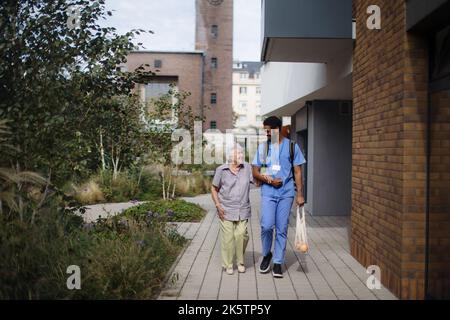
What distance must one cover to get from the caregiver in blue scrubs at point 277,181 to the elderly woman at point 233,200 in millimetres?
195

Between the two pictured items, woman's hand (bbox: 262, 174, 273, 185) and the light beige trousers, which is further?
the light beige trousers

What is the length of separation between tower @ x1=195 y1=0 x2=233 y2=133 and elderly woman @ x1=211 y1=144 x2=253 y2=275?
160 ft

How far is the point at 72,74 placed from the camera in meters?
7.24

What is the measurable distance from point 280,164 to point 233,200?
732 mm

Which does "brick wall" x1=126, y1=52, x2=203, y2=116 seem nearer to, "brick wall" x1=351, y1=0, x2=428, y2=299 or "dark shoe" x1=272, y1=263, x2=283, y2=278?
"brick wall" x1=351, y1=0, x2=428, y2=299

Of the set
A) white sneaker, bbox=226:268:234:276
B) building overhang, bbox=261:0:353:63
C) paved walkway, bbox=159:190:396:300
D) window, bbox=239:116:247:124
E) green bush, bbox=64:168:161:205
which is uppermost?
window, bbox=239:116:247:124

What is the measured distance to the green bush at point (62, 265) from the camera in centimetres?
496

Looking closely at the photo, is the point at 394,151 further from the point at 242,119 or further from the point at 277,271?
the point at 242,119

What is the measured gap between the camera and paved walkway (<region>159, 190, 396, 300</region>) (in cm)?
572

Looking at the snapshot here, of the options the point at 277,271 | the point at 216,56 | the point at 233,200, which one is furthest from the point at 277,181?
the point at 216,56

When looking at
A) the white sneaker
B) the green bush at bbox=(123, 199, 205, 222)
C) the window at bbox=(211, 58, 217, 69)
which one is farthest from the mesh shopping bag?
the window at bbox=(211, 58, 217, 69)

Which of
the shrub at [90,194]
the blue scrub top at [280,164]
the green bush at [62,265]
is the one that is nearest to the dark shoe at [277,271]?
the blue scrub top at [280,164]
